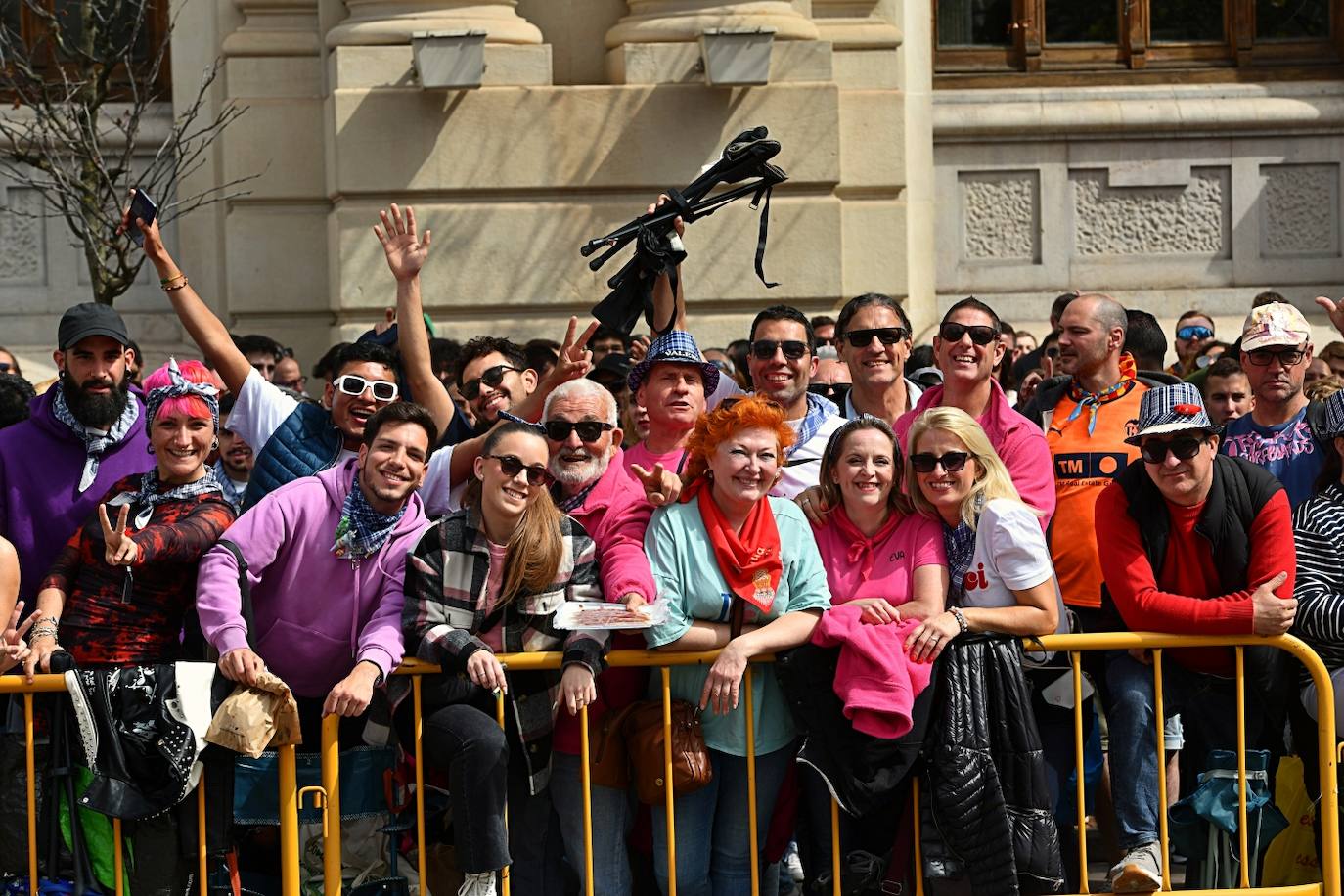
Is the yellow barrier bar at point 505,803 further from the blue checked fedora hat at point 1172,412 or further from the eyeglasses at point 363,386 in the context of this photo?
the blue checked fedora hat at point 1172,412

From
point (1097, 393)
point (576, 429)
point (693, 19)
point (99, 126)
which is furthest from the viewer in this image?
point (99, 126)

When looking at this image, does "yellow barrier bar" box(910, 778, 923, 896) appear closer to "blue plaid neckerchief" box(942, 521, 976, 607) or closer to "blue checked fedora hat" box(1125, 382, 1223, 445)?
"blue plaid neckerchief" box(942, 521, 976, 607)

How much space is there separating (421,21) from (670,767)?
682 cm

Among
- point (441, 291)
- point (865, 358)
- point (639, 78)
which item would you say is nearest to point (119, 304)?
point (441, 291)

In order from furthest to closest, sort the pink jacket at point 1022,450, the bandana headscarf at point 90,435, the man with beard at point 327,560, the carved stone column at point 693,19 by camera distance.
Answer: the carved stone column at point 693,19, the bandana headscarf at point 90,435, the pink jacket at point 1022,450, the man with beard at point 327,560

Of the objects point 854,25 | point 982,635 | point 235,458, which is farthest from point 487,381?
point 854,25

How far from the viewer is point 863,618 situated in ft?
18.3

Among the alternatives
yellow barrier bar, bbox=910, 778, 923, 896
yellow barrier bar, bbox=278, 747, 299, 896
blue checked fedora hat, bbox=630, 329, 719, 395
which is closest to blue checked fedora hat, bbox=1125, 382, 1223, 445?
yellow barrier bar, bbox=910, 778, 923, 896

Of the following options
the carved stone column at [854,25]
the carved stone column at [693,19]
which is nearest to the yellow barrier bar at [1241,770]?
the carved stone column at [693,19]

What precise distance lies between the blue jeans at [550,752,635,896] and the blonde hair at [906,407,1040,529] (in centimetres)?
131

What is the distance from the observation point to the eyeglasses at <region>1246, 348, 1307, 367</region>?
268 inches

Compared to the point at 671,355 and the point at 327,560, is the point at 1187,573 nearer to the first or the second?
the point at 671,355

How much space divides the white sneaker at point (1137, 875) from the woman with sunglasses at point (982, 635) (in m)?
0.21

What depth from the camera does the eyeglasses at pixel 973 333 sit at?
21.4ft
